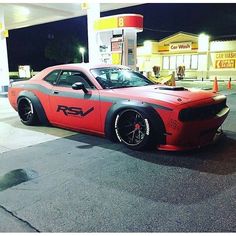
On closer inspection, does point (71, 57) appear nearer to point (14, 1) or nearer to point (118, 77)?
point (14, 1)

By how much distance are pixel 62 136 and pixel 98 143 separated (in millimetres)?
893

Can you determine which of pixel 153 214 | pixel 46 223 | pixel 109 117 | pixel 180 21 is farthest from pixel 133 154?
pixel 180 21

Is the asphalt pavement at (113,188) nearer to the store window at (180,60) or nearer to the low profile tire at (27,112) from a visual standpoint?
the low profile tire at (27,112)

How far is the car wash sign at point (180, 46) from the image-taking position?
29.0 metres

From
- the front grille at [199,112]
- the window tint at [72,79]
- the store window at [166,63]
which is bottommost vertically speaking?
the front grille at [199,112]

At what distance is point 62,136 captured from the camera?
5.66 metres

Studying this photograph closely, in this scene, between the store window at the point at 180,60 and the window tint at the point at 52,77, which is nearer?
the window tint at the point at 52,77

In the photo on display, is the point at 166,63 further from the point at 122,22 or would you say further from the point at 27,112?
the point at 27,112

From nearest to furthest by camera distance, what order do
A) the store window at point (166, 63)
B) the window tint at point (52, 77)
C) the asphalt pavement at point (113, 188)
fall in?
1. the asphalt pavement at point (113, 188)
2. the window tint at point (52, 77)
3. the store window at point (166, 63)

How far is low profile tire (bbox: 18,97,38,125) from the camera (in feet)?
21.1

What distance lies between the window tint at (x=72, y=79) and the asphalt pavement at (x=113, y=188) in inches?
42.4

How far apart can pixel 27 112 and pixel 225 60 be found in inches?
915

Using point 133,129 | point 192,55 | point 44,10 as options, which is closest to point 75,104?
point 133,129

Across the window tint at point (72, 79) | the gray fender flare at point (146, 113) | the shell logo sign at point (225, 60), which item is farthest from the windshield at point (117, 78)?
the shell logo sign at point (225, 60)
